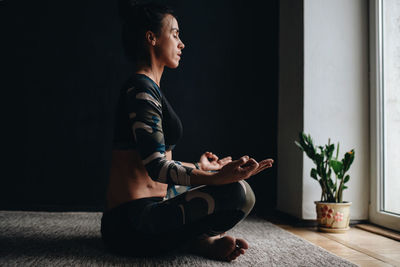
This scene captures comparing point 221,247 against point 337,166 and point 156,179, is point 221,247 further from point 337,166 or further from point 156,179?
point 337,166

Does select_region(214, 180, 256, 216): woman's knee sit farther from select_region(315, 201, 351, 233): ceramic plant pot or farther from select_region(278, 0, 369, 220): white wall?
select_region(278, 0, 369, 220): white wall

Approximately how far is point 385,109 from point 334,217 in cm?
78

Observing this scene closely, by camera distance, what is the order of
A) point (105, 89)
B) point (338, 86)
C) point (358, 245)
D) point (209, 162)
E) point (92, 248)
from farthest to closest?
point (105, 89)
point (338, 86)
point (358, 245)
point (209, 162)
point (92, 248)

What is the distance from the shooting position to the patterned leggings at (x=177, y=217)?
1181mm

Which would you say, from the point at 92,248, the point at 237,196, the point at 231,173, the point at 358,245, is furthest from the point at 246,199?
the point at 358,245

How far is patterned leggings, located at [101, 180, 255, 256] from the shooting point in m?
1.18

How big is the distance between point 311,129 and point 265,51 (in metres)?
0.85

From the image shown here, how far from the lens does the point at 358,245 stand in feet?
5.58

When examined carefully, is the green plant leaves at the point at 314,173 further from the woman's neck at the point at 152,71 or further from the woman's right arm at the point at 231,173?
the woman's neck at the point at 152,71

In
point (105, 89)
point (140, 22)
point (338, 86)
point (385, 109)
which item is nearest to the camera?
point (140, 22)

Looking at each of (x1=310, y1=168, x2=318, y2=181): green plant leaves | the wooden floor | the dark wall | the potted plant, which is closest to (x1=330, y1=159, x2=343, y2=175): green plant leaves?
the potted plant

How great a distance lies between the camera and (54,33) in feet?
9.04

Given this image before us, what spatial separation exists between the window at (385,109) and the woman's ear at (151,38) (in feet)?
5.17

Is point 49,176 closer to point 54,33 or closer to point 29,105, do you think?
point 29,105
